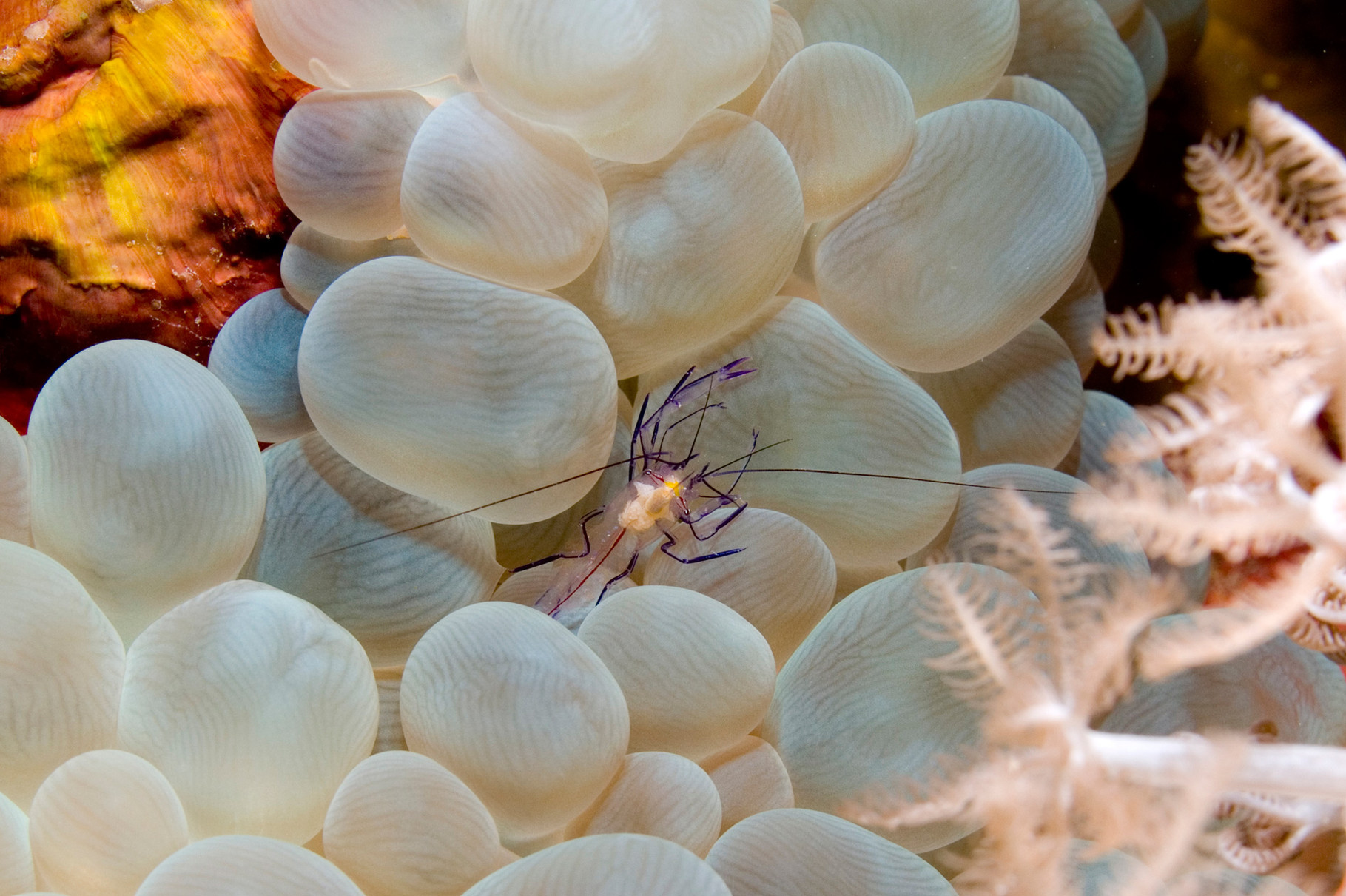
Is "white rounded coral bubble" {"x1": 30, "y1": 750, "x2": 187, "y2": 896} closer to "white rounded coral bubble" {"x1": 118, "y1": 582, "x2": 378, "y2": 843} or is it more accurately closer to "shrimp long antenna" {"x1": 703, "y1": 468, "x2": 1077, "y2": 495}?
"white rounded coral bubble" {"x1": 118, "y1": 582, "x2": 378, "y2": 843}

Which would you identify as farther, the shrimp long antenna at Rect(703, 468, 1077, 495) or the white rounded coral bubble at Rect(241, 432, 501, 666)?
the shrimp long antenna at Rect(703, 468, 1077, 495)

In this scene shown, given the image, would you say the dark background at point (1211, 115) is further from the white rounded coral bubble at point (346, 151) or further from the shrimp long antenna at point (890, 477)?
the white rounded coral bubble at point (346, 151)

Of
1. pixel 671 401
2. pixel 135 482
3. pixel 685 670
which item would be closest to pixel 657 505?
pixel 671 401

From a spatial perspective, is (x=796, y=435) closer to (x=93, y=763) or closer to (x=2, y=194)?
(x=93, y=763)

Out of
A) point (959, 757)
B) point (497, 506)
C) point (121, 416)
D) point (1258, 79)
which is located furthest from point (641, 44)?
point (1258, 79)

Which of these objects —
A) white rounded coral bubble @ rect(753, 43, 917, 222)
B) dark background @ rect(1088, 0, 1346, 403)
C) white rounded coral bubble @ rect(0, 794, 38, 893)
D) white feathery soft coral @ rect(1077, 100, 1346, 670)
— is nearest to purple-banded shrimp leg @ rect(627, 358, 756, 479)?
white rounded coral bubble @ rect(753, 43, 917, 222)

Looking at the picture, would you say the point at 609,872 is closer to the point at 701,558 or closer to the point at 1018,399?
the point at 701,558

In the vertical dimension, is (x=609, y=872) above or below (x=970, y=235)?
below
